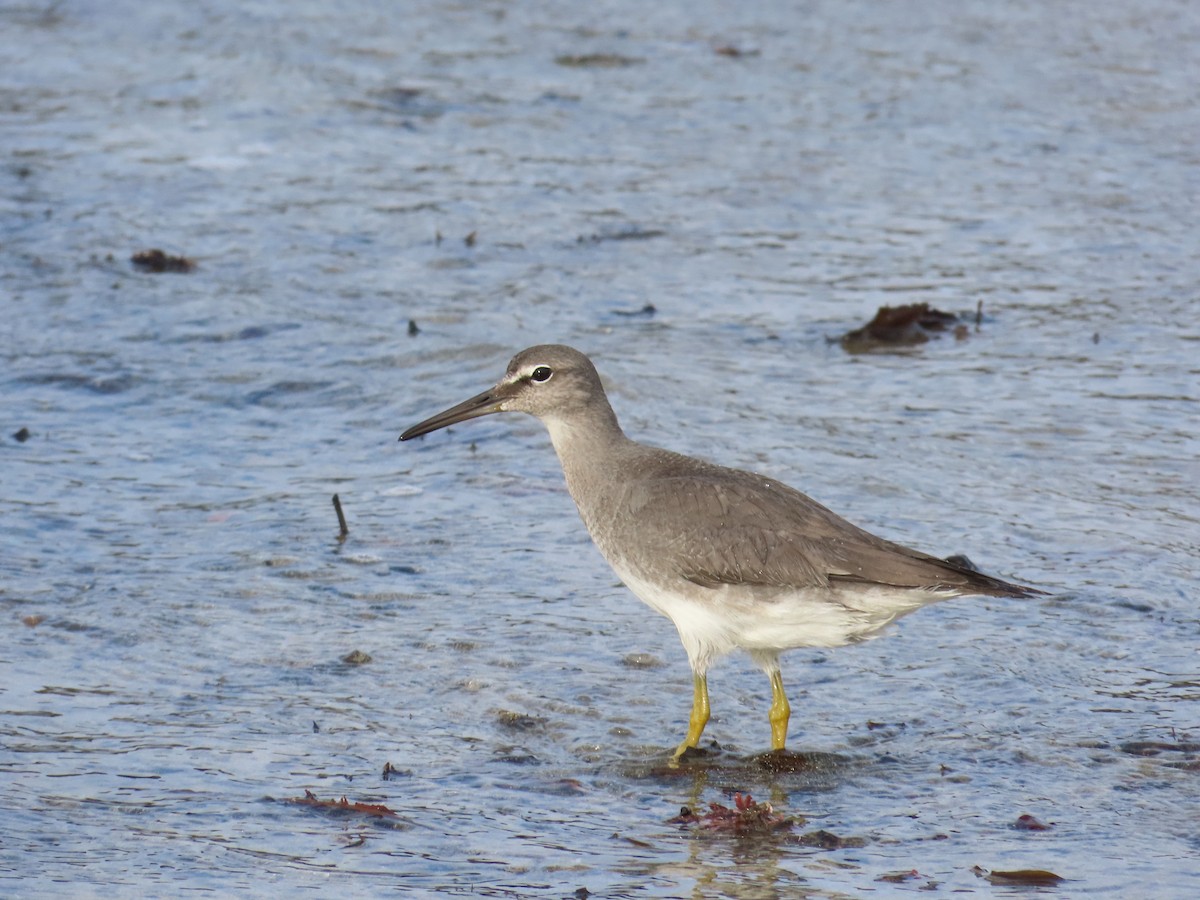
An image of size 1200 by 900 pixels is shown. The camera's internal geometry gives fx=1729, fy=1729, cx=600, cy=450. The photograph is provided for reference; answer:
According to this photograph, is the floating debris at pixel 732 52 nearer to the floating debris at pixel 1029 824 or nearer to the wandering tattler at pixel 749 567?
the wandering tattler at pixel 749 567

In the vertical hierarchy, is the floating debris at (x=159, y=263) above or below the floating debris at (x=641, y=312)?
above

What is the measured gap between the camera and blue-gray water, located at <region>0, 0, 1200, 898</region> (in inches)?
220

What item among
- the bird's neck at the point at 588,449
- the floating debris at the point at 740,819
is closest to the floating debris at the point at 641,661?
the bird's neck at the point at 588,449

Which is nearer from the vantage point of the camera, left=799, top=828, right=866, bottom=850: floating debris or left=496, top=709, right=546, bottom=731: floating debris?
left=799, top=828, right=866, bottom=850: floating debris

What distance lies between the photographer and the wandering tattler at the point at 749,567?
6.07 metres

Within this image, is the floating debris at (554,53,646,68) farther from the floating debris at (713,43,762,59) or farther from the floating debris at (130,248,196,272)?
the floating debris at (130,248,196,272)

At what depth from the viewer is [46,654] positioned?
261 inches

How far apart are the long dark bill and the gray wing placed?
88cm

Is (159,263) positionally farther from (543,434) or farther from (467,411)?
(467,411)

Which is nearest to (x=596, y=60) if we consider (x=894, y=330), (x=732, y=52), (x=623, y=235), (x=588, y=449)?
(x=732, y=52)

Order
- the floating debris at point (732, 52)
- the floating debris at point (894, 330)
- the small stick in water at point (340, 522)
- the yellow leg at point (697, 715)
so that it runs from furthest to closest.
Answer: the floating debris at point (732, 52) → the floating debris at point (894, 330) → the small stick in water at point (340, 522) → the yellow leg at point (697, 715)

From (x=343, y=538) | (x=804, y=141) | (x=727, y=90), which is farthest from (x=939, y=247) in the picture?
(x=343, y=538)

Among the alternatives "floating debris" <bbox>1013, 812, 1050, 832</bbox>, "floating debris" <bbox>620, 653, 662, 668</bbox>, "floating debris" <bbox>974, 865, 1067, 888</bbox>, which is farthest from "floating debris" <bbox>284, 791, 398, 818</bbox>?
"floating debris" <bbox>1013, 812, 1050, 832</bbox>

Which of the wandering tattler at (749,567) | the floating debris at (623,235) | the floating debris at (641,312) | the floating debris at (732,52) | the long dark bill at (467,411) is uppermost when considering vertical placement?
the floating debris at (732,52)
